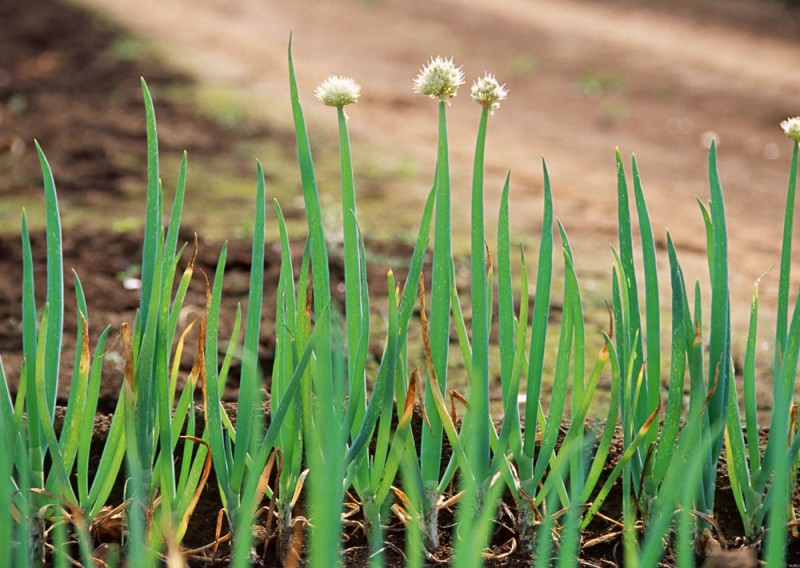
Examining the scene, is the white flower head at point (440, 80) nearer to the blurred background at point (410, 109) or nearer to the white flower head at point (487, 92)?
the white flower head at point (487, 92)

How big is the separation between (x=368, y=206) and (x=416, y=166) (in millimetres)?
A: 612

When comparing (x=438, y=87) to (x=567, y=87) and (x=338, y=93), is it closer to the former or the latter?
(x=338, y=93)

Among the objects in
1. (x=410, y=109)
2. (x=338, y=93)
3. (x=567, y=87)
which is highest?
(x=567, y=87)

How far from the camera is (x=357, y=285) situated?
1.55 metres

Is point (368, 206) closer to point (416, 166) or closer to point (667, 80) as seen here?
point (416, 166)

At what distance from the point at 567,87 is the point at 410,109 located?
1.44 m

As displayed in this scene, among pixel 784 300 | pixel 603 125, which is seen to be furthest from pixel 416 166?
pixel 784 300

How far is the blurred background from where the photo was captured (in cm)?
379

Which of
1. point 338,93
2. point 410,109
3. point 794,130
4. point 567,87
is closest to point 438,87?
point 338,93

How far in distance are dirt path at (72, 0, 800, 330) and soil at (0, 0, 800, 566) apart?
0.8 inches

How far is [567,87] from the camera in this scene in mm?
6863

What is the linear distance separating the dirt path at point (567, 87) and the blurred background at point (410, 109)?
0.02 meters

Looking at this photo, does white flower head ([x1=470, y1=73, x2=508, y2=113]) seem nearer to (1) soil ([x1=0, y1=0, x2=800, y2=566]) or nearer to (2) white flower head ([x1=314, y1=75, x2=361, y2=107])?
(2) white flower head ([x1=314, y1=75, x2=361, y2=107])

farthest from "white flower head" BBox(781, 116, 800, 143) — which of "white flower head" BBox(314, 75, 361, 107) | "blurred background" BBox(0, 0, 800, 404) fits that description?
"blurred background" BBox(0, 0, 800, 404)
